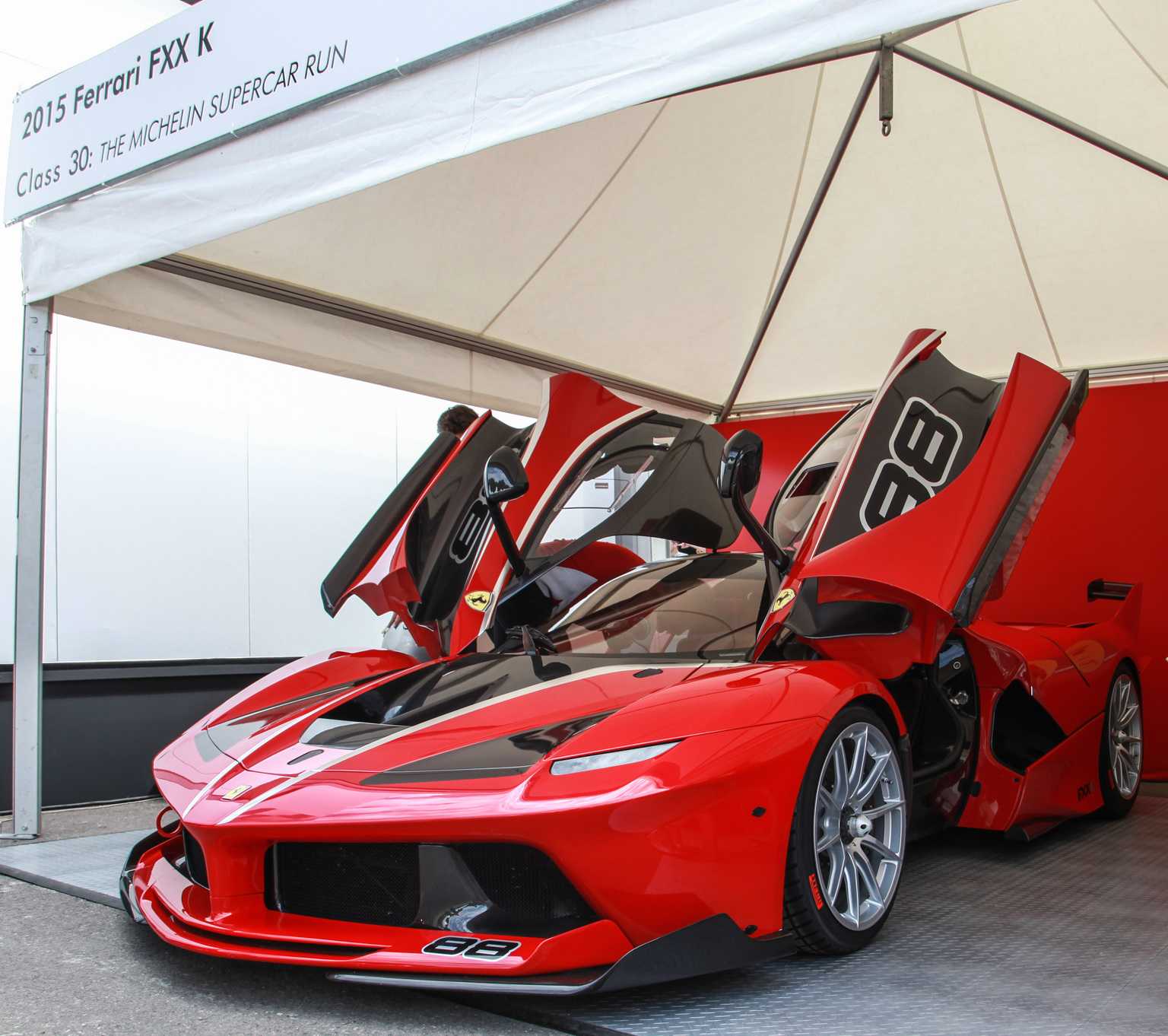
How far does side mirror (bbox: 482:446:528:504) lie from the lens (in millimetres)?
3291

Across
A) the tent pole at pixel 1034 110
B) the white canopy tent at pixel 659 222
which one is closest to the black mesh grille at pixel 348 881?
the white canopy tent at pixel 659 222

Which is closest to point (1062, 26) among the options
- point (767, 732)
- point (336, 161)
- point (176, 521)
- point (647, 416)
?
point (647, 416)

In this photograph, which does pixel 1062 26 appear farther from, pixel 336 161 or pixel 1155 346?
pixel 336 161

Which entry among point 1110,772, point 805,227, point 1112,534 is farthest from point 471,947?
point 1112,534

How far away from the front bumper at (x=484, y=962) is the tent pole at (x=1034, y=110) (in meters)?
4.14

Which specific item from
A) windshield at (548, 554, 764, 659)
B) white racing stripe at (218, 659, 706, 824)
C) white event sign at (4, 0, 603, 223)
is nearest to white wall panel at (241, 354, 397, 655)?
white event sign at (4, 0, 603, 223)

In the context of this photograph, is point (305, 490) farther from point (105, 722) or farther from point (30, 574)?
point (30, 574)

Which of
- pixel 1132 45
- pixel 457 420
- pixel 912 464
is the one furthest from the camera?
pixel 1132 45

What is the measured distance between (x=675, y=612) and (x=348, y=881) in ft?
4.89

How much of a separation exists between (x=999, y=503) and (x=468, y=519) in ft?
5.98

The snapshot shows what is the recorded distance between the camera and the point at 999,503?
3080 millimetres

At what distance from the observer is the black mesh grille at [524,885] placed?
88.0 inches

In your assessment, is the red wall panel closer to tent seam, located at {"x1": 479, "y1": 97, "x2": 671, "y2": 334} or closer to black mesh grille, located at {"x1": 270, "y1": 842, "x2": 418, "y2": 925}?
tent seam, located at {"x1": 479, "y1": 97, "x2": 671, "y2": 334}

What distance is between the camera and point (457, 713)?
268cm
